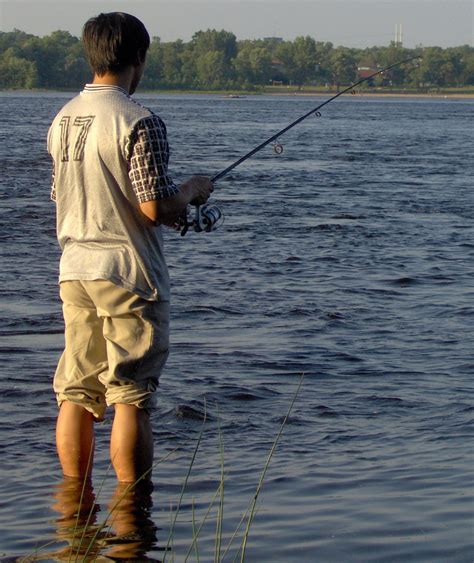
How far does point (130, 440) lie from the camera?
386 centimetres

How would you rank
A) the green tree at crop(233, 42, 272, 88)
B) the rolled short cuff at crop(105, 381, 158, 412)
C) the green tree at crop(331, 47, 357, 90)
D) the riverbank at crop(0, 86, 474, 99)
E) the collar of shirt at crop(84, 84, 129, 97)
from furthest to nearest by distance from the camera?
the riverbank at crop(0, 86, 474, 99)
the green tree at crop(233, 42, 272, 88)
the green tree at crop(331, 47, 357, 90)
the rolled short cuff at crop(105, 381, 158, 412)
the collar of shirt at crop(84, 84, 129, 97)

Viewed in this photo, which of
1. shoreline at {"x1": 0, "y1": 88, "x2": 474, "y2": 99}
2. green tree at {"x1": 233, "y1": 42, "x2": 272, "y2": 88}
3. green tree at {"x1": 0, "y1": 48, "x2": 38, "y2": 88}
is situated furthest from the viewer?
shoreline at {"x1": 0, "y1": 88, "x2": 474, "y2": 99}

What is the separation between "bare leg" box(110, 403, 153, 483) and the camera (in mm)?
3850

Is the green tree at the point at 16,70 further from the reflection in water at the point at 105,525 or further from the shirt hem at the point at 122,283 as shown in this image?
the shirt hem at the point at 122,283

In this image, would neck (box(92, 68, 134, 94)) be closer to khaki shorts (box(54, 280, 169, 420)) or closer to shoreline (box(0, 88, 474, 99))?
khaki shorts (box(54, 280, 169, 420))

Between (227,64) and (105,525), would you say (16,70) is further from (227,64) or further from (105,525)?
(105,525)

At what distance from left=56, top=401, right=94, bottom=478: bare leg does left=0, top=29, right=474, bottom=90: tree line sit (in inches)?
2653

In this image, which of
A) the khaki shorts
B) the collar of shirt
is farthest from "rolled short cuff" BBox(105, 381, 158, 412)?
the collar of shirt

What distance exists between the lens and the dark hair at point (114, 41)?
11.9ft

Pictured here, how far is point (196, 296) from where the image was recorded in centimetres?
864

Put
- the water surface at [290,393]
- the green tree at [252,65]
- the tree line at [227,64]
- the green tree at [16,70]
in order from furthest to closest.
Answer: the green tree at [252,65], the green tree at [16,70], the tree line at [227,64], the water surface at [290,393]

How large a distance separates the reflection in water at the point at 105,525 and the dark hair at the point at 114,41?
1.33m

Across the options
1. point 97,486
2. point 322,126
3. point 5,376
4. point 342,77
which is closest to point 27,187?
point 5,376

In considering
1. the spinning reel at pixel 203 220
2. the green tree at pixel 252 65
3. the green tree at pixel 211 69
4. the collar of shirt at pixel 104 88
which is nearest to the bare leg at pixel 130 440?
the spinning reel at pixel 203 220
